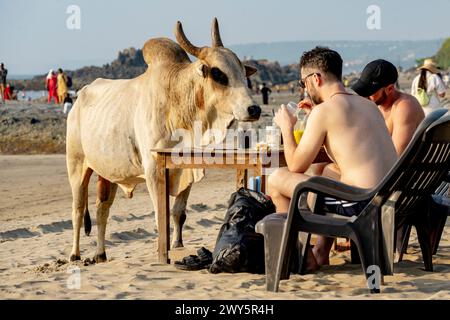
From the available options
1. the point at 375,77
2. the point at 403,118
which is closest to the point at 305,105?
the point at 375,77

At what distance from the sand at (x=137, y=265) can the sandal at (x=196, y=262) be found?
77 mm

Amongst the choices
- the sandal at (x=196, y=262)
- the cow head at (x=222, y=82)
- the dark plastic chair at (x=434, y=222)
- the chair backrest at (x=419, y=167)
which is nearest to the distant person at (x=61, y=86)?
the cow head at (x=222, y=82)

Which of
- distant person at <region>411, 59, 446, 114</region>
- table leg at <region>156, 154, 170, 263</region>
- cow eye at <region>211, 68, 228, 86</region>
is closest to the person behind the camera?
table leg at <region>156, 154, 170, 263</region>

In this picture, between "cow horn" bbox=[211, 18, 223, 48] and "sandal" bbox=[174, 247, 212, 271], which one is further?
"cow horn" bbox=[211, 18, 223, 48]

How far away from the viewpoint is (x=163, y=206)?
7996 mm

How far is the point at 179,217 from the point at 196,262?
1969 millimetres

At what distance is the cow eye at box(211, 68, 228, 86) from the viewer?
8.48 metres

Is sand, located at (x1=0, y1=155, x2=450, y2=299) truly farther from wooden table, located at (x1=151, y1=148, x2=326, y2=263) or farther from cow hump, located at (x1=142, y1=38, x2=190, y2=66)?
cow hump, located at (x1=142, y1=38, x2=190, y2=66)

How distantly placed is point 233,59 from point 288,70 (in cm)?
11175

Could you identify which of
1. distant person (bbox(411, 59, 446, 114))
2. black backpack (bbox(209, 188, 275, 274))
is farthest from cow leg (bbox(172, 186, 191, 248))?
distant person (bbox(411, 59, 446, 114))

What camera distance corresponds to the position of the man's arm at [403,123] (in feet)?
24.8

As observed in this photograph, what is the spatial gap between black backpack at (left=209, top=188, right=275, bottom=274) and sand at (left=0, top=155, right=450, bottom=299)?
106 mm
